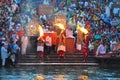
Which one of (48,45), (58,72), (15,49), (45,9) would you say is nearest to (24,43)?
(48,45)

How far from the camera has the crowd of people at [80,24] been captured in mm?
34531

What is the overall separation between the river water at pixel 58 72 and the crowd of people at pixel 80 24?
2.54 m

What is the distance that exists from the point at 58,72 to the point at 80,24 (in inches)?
423

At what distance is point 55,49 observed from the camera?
3541cm

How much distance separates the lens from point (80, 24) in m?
38.6

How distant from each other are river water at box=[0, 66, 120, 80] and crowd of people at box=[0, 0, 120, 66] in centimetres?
254

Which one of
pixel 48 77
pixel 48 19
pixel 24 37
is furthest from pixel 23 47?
pixel 48 77

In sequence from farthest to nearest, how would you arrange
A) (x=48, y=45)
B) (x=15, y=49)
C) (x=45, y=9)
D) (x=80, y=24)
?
(x=45, y=9), (x=80, y=24), (x=48, y=45), (x=15, y=49)

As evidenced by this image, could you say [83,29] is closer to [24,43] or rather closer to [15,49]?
[24,43]

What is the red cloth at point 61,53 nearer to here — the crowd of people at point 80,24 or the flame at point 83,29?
the crowd of people at point 80,24

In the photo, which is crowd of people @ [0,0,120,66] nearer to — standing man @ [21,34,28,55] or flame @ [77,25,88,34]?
standing man @ [21,34,28,55]

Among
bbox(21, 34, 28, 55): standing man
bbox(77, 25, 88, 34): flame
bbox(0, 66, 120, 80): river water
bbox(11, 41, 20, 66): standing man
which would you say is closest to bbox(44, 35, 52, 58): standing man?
bbox(21, 34, 28, 55): standing man

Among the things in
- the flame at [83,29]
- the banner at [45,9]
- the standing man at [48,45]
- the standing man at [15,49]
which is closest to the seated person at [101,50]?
the flame at [83,29]

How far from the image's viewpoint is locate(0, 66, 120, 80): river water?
25.4m
